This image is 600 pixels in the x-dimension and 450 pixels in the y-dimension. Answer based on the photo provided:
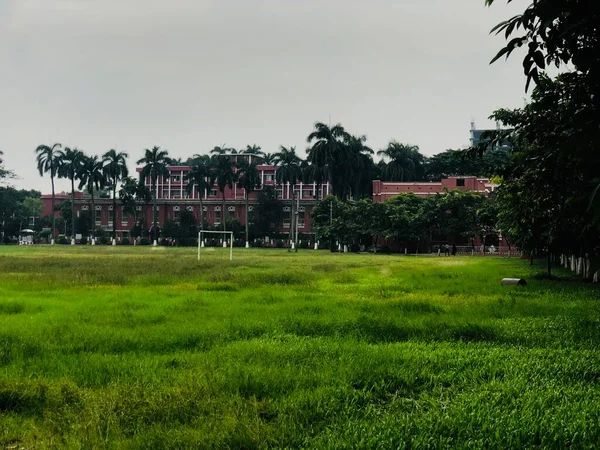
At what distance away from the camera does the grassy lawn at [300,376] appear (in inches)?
151

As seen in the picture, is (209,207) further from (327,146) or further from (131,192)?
(327,146)

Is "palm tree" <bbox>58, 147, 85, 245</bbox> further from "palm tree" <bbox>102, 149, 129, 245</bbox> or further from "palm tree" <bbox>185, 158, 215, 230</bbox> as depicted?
"palm tree" <bbox>185, 158, 215, 230</bbox>

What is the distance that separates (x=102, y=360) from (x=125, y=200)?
79190 mm

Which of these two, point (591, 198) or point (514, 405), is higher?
point (591, 198)

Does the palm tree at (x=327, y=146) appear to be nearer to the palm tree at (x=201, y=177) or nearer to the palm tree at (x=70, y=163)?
the palm tree at (x=201, y=177)

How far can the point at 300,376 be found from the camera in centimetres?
522

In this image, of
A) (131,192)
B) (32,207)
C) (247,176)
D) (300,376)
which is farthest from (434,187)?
(32,207)

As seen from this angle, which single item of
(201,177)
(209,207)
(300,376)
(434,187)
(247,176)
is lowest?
(300,376)

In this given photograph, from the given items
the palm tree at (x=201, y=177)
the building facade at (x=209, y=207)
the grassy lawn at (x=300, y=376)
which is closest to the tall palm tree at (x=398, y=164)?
the building facade at (x=209, y=207)

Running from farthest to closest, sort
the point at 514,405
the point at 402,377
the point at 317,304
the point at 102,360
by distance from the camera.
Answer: the point at 317,304 → the point at 102,360 → the point at 402,377 → the point at 514,405

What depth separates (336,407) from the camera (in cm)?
439

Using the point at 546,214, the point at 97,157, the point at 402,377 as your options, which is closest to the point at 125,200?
the point at 97,157

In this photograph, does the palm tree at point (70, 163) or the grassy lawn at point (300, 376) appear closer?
the grassy lawn at point (300, 376)

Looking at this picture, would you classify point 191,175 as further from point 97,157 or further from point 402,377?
point 402,377
